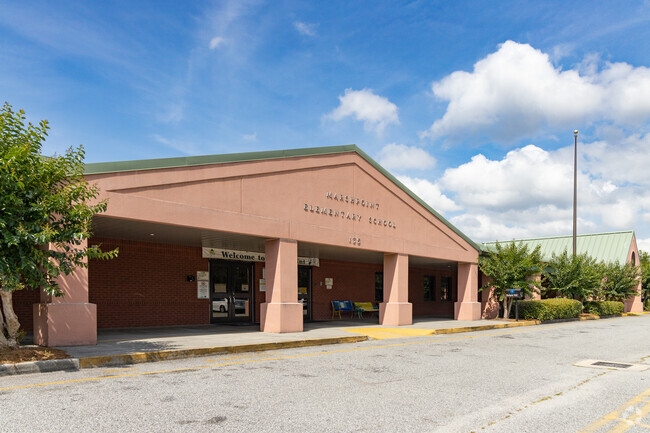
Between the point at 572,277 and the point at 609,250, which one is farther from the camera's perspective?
the point at 609,250

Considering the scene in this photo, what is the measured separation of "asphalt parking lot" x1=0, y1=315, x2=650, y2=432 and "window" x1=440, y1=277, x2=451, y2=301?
68.6 feet

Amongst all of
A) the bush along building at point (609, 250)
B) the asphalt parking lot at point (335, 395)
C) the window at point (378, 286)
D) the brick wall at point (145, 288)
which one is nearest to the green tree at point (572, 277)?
the bush along building at point (609, 250)

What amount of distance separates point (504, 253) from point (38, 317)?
21.0 m

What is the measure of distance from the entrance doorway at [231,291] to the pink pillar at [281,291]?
418 cm

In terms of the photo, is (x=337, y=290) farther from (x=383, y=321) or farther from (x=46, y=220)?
(x=46, y=220)

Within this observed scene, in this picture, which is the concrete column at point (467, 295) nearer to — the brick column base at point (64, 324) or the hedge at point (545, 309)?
the hedge at point (545, 309)

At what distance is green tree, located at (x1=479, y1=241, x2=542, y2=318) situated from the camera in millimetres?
25031

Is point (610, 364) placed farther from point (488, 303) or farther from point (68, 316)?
point (488, 303)

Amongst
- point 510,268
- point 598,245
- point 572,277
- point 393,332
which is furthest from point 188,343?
point 598,245

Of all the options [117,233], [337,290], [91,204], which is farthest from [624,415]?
[337,290]

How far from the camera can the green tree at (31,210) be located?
28.6 ft

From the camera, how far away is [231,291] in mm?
20188

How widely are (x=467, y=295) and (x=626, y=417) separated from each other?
749 inches

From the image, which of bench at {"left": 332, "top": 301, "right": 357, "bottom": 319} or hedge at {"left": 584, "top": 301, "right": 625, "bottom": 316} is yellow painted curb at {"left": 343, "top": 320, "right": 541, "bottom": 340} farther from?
hedge at {"left": 584, "top": 301, "right": 625, "bottom": 316}
